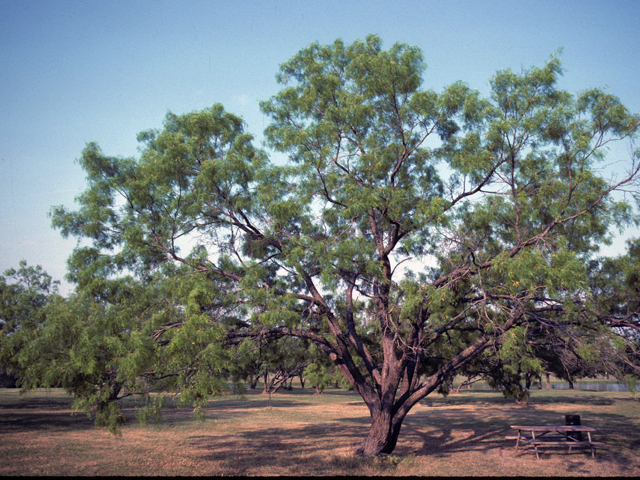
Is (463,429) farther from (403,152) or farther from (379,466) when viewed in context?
(403,152)

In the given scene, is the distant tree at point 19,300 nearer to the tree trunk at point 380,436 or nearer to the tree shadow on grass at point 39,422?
the tree shadow on grass at point 39,422

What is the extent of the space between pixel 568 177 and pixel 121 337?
1060 centimetres

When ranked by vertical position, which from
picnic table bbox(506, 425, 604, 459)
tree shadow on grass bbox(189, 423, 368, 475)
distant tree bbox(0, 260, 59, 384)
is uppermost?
distant tree bbox(0, 260, 59, 384)

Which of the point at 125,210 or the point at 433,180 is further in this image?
the point at 433,180

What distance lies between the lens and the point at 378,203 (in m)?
10.4

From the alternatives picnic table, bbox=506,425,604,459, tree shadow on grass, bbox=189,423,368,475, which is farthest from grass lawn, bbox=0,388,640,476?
picnic table, bbox=506,425,604,459

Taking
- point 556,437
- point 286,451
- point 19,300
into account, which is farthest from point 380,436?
point 19,300

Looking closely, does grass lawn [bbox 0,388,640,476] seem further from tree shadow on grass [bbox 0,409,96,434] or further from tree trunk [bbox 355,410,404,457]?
tree trunk [bbox 355,410,404,457]

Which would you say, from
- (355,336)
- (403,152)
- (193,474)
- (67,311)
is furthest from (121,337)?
(403,152)

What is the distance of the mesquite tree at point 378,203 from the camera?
987 centimetres

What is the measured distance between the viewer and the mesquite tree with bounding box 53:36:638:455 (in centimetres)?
987

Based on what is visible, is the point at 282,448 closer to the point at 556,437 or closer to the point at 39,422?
the point at 556,437

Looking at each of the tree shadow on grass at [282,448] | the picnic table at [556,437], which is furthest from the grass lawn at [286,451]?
the picnic table at [556,437]

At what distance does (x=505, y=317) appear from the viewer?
10.7 metres
